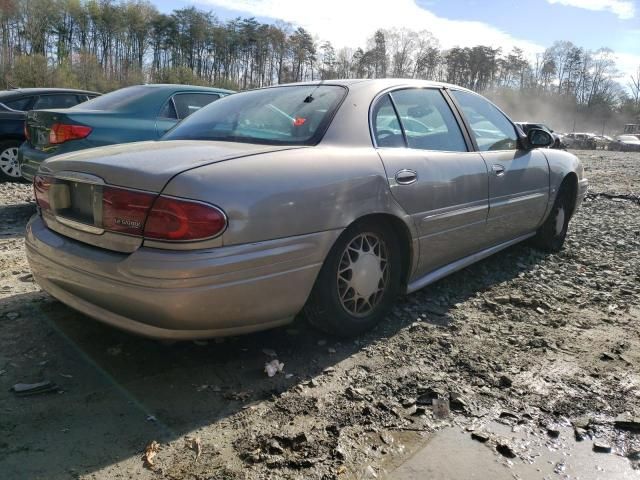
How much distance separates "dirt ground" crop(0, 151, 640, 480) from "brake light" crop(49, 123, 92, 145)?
202 cm

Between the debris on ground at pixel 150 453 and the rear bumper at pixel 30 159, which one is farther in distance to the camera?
the rear bumper at pixel 30 159

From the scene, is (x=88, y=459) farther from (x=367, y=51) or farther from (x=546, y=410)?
(x=367, y=51)

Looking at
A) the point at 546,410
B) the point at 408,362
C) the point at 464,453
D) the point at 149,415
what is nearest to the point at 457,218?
the point at 408,362

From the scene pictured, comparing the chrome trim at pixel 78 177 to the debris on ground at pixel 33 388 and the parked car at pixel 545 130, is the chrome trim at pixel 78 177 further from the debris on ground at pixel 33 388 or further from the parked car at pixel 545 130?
the parked car at pixel 545 130

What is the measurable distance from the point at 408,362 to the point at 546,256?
9.20 feet

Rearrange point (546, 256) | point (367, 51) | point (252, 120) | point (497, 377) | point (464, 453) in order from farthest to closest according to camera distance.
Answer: point (367, 51)
point (546, 256)
point (252, 120)
point (497, 377)
point (464, 453)

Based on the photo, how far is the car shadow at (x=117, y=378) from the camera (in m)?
2.07

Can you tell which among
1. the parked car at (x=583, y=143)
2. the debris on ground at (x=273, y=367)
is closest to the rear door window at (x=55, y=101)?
the debris on ground at (x=273, y=367)

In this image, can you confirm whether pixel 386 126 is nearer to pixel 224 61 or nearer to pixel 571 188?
pixel 571 188

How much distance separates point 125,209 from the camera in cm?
231

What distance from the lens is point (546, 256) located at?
5.04m

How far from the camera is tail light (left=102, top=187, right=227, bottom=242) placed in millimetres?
2205

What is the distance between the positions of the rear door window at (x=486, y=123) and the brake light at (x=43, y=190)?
284 centimetres

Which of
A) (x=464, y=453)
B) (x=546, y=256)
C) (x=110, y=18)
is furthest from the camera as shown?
(x=110, y=18)
